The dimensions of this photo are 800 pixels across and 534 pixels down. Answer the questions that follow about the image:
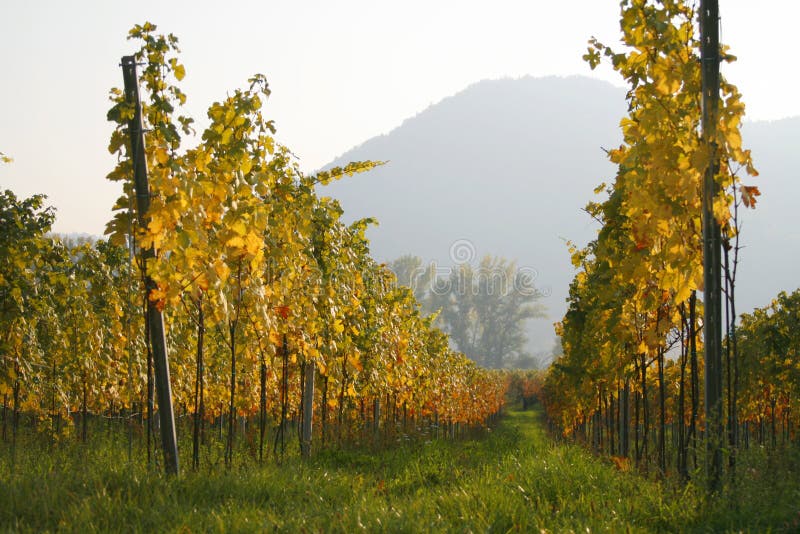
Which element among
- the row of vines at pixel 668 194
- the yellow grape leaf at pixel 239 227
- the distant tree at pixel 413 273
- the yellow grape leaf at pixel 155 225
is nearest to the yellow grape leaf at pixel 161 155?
the yellow grape leaf at pixel 155 225

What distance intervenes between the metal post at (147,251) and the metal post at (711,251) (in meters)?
3.70

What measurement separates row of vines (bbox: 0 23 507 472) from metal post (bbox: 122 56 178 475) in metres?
0.08

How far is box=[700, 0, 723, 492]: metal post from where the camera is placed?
4730 millimetres

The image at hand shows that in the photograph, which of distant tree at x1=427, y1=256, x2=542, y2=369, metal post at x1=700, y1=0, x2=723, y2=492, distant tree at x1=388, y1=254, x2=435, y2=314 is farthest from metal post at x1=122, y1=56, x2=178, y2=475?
distant tree at x1=427, y1=256, x2=542, y2=369

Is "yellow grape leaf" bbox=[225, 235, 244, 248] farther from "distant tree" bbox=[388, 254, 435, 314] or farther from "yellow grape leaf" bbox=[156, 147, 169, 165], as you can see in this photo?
"distant tree" bbox=[388, 254, 435, 314]

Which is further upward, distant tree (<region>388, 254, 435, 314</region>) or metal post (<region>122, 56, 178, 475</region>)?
distant tree (<region>388, 254, 435, 314</region>)

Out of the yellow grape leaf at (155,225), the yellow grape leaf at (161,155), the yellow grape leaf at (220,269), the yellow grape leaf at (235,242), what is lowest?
the yellow grape leaf at (220,269)

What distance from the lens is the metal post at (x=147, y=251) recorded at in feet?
16.9

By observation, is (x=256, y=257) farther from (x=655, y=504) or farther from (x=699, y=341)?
(x=699, y=341)

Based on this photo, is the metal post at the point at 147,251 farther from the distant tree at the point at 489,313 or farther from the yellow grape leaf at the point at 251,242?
the distant tree at the point at 489,313

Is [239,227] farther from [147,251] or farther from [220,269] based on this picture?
[147,251]

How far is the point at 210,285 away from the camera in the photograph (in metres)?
5.39

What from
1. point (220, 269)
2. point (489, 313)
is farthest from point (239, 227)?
point (489, 313)

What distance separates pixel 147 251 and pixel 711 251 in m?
4.00
